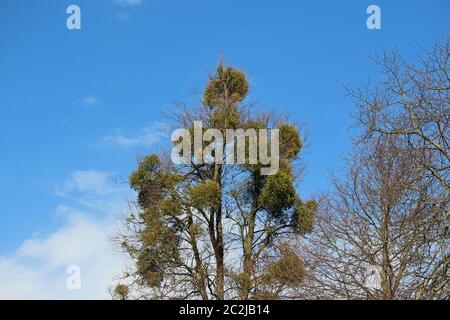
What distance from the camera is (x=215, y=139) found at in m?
16.0

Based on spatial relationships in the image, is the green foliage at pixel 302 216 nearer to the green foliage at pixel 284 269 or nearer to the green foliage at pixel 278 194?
the green foliage at pixel 278 194

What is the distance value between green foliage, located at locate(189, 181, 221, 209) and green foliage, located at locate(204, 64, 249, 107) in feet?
10.6

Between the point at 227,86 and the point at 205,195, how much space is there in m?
4.13

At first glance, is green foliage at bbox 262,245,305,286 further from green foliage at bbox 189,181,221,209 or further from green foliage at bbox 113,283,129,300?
green foliage at bbox 113,283,129,300

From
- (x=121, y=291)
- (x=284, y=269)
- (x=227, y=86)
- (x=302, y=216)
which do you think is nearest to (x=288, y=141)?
(x=302, y=216)

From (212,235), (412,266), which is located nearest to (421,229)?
(412,266)

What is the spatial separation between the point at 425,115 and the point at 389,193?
4.20 feet

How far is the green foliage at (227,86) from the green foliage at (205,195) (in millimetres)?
3236

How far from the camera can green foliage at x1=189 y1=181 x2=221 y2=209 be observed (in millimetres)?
14680

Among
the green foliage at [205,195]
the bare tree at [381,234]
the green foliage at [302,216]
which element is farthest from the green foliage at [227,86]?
the bare tree at [381,234]

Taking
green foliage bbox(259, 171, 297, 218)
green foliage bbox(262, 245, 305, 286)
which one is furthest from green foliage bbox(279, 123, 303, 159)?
green foliage bbox(262, 245, 305, 286)

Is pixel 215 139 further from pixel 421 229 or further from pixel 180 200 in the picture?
pixel 421 229
